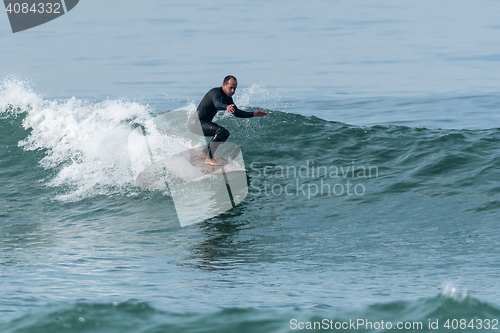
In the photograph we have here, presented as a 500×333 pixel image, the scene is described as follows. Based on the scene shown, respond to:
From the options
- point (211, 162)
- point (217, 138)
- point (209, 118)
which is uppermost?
point (209, 118)

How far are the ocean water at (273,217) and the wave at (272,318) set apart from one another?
0.02 meters

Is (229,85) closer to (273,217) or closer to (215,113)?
(215,113)

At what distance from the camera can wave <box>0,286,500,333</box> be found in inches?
171

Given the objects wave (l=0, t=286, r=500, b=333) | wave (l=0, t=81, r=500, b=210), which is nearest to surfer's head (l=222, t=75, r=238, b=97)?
wave (l=0, t=81, r=500, b=210)

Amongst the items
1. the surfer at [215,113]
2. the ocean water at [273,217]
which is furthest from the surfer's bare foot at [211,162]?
the ocean water at [273,217]

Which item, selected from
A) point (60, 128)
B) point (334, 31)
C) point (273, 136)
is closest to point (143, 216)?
point (273, 136)

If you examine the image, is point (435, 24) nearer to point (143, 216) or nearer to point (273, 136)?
point (273, 136)

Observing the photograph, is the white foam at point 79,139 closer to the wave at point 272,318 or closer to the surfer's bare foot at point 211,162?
the surfer's bare foot at point 211,162

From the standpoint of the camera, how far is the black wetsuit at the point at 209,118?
10.1 m

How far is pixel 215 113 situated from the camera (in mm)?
10391

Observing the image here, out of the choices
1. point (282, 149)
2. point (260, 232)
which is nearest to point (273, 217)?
point (260, 232)

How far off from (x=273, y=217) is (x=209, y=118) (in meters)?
2.89

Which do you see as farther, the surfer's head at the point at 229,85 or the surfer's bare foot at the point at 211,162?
the surfer's bare foot at the point at 211,162

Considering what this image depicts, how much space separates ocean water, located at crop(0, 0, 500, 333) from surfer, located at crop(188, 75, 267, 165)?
990 millimetres
